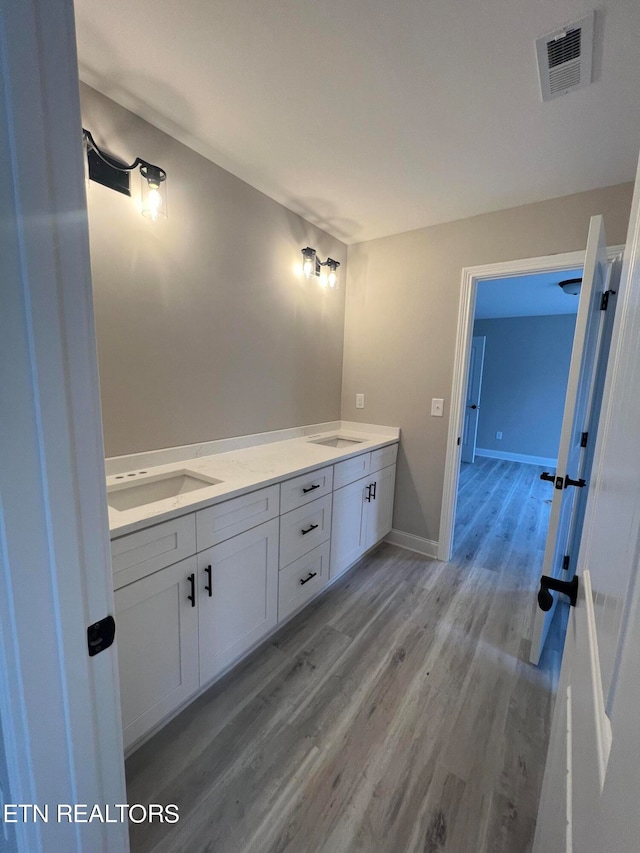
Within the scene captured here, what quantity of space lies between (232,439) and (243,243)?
1.15m

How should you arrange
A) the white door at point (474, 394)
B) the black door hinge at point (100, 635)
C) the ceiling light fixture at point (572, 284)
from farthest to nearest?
the white door at point (474, 394), the ceiling light fixture at point (572, 284), the black door hinge at point (100, 635)

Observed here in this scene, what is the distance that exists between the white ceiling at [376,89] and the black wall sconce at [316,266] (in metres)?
0.43

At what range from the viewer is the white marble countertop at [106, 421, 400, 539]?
3.92 ft

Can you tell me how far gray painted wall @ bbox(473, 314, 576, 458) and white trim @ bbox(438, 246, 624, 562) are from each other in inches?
153

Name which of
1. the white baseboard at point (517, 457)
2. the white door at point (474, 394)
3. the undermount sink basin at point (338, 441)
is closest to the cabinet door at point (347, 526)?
the undermount sink basin at point (338, 441)

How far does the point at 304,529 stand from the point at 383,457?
0.97 metres

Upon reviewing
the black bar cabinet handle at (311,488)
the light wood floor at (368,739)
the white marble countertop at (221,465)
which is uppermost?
the white marble countertop at (221,465)

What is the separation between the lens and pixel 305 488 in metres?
1.82

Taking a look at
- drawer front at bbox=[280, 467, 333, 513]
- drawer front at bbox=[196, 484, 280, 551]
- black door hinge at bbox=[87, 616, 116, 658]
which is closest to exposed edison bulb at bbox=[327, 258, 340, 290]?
drawer front at bbox=[280, 467, 333, 513]

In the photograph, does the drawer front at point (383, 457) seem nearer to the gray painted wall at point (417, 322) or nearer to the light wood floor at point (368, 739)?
the gray painted wall at point (417, 322)

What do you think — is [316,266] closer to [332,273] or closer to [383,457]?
[332,273]

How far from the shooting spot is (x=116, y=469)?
5.12ft

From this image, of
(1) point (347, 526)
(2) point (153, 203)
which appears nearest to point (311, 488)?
(1) point (347, 526)

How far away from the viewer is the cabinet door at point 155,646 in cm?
113
